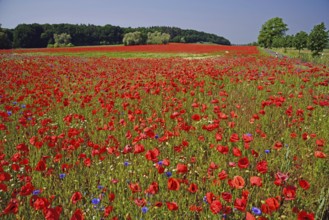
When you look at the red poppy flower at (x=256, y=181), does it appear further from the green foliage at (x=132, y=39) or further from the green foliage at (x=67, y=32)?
the green foliage at (x=67, y=32)

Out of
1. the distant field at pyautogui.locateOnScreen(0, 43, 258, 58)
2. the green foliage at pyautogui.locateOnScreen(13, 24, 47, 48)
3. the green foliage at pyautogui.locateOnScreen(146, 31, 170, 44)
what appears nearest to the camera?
the distant field at pyautogui.locateOnScreen(0, 43, 258, 58)

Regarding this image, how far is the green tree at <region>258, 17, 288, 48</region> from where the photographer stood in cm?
7894

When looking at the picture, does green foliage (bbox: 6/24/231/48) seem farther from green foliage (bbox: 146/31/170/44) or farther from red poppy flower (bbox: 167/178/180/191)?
red poppy flower (bbox: 167/178/180/191)

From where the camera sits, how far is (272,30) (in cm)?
7956

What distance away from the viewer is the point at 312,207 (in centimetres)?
264

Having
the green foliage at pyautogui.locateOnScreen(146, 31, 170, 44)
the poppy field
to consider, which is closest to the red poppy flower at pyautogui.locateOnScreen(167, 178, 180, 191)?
the poppy field

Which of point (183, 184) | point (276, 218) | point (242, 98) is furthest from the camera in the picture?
point (242, 98)

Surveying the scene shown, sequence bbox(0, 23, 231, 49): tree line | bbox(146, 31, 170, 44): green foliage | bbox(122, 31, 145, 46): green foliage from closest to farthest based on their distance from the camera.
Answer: bbox(122, 31, 145, 46): green foliage < bbox(146, 31, 170, 44): green foliage < bbox(0, 23, 231, 49): tree line

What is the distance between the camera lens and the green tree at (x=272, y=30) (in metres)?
78.9

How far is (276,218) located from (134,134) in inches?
111

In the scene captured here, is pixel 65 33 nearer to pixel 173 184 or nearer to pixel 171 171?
pixel 171 171

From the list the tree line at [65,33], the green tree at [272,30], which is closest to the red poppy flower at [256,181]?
the tree line at [65,33]

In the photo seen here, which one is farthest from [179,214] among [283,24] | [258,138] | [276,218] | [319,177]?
[283,24]

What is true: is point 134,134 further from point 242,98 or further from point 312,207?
point 242,98
